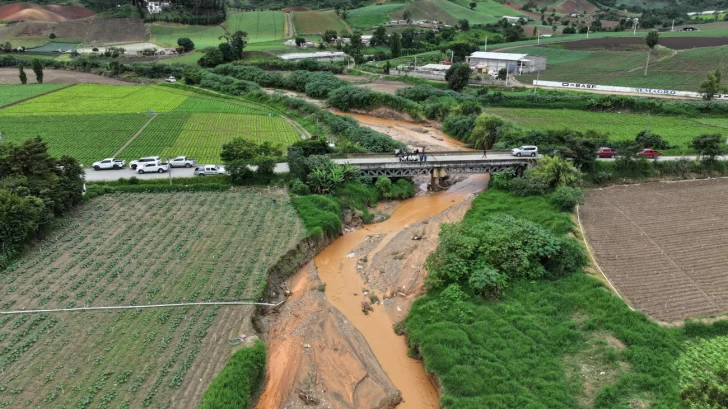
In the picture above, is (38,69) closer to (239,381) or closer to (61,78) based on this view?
(61,78)

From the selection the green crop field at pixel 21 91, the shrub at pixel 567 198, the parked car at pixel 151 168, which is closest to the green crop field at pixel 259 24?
the green crop field at pixel 21 91

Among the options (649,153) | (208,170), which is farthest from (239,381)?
(649,153)

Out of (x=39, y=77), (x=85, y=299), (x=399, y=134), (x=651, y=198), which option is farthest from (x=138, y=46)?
(x=651, y=198)

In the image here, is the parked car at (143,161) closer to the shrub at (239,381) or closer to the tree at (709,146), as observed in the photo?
the shrub at (239,381)

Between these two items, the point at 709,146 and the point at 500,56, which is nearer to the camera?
the point at 709,146

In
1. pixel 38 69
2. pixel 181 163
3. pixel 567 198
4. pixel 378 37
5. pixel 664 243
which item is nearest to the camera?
pixel 664 243
